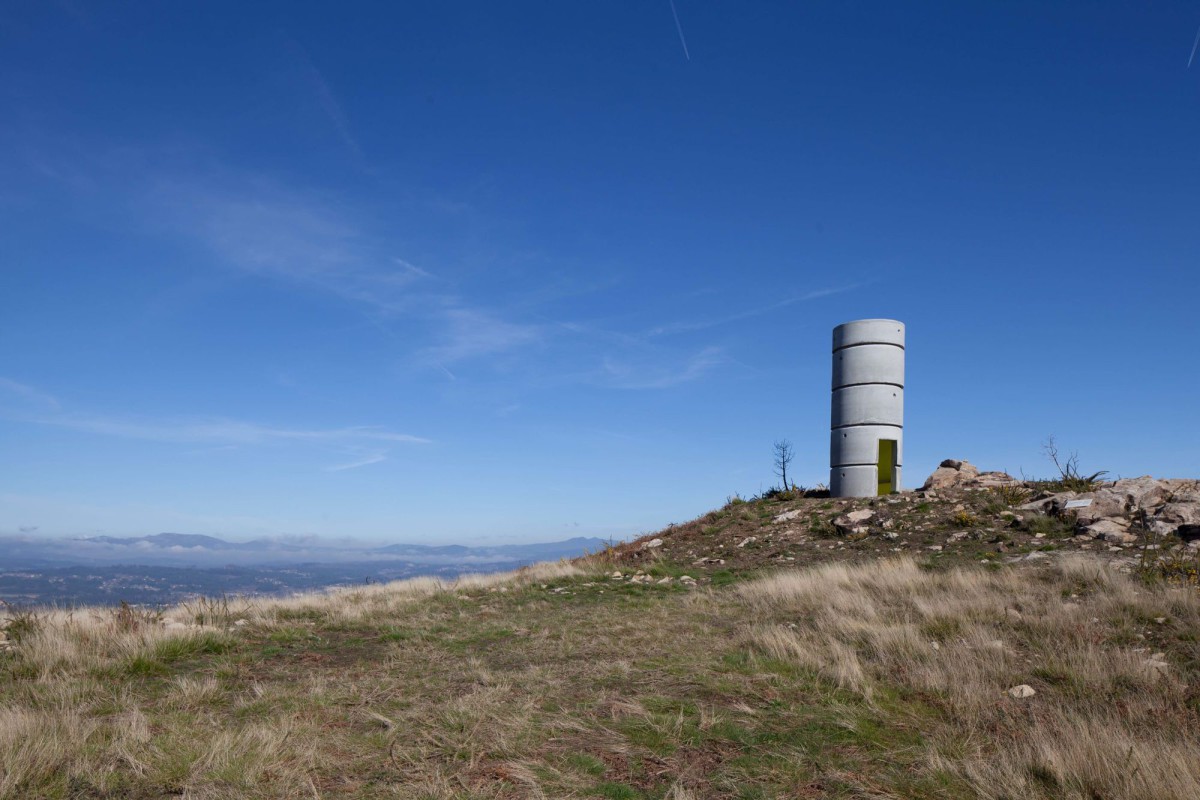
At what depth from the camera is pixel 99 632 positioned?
9438mm

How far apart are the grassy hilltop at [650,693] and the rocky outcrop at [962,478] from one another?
24.5ft

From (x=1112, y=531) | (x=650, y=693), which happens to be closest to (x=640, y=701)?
(x=650, y=693)

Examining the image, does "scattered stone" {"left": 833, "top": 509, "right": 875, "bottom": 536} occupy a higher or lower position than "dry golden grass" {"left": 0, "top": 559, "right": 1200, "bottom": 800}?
higher

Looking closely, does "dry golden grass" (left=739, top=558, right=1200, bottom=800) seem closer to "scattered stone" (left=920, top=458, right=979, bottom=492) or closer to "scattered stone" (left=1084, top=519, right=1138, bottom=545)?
"scattered stone" (left=1084, top=519, right=1138, bottom=545)

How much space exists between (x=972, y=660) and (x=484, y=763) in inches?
206

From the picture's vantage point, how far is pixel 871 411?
22.9 meters

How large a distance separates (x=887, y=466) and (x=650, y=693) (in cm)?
1838

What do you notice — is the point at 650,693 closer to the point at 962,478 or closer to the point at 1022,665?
the point at 1022,665

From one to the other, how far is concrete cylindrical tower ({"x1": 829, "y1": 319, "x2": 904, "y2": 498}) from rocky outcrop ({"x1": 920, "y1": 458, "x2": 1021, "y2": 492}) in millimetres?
1310

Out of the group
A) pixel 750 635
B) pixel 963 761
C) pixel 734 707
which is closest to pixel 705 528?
pixel 750 635

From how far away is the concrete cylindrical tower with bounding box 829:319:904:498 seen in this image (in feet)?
75.2

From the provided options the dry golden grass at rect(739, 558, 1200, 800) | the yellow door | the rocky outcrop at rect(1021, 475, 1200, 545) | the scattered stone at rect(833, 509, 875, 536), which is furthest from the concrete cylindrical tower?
the dry golden grass at rect(739, 558, 1200, 800)

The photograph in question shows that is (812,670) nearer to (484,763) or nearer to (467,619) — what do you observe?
(484,763)

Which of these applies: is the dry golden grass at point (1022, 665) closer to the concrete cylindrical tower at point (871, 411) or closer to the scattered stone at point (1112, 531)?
the scattered stone at point (1112, 531)
